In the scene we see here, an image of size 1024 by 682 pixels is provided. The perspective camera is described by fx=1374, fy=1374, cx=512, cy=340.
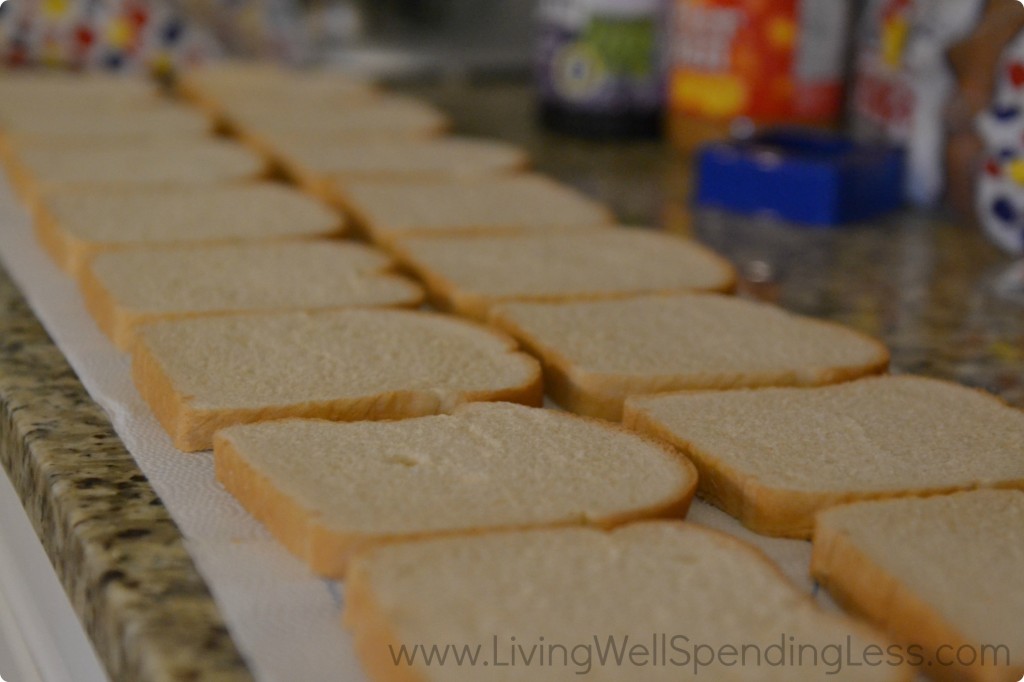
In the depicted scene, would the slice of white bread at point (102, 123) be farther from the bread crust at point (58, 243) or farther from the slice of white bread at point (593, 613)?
the slice of white bread at point (593, 613)

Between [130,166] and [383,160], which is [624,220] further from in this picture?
[130,166]

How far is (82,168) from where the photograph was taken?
1.95 meters

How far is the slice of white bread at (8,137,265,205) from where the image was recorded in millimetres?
1878

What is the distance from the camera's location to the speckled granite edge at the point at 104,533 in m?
0.79

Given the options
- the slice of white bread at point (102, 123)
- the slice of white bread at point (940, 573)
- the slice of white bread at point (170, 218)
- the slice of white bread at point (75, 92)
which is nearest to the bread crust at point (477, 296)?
the slice of white bread at point (170, 218)

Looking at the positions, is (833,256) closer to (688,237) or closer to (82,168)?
(688,237)

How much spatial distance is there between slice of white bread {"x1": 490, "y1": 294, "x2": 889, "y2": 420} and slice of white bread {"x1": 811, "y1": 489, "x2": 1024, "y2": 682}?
306 millimetres

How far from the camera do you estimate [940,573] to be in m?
0.85

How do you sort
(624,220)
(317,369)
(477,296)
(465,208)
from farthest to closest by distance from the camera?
(624,220)
(465,208)
(477,296)
(317,369)

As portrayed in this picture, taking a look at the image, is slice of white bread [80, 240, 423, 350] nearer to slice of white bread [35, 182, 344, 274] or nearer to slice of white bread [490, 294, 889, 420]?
slice of white bread [35, 182, 344, 274]

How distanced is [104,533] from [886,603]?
51 centimetres

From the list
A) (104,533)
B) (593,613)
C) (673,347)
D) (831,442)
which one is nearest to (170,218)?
(673,347)

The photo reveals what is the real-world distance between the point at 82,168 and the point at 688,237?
858 millimetres

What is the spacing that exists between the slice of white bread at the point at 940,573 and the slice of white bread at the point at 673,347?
306 millimetres
